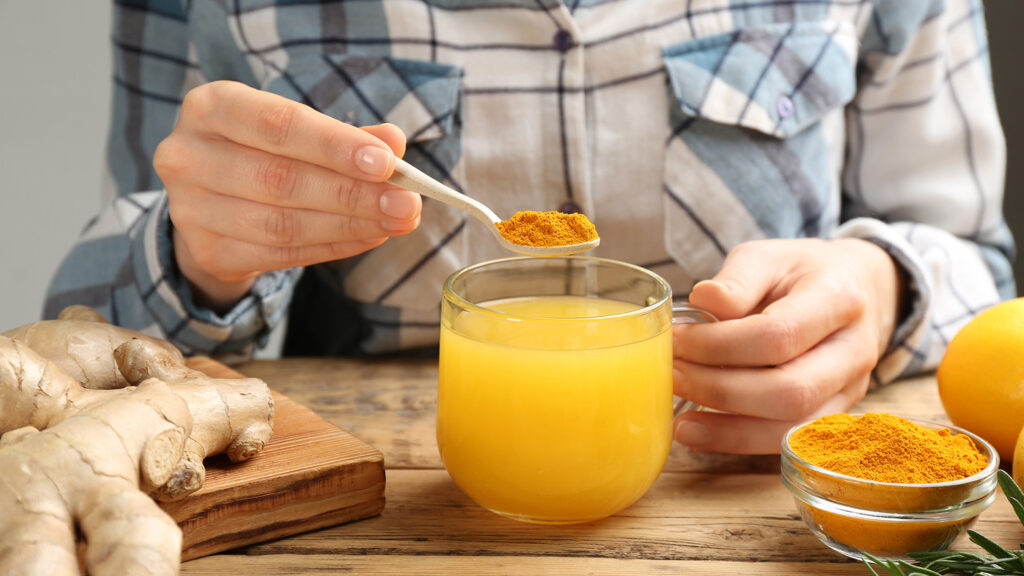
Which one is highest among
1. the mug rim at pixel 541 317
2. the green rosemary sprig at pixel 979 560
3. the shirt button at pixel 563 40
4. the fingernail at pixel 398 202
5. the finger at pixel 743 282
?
the shirt button at pixel 563 40

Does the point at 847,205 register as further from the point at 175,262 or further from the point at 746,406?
the point at 175,262

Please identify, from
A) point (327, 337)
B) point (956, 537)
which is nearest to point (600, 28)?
point (327, 337)

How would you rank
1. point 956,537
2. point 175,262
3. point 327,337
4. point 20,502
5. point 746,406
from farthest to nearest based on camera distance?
point 327,337 → point 175,262 → point 746,406 → point 956,537 → point 20,502

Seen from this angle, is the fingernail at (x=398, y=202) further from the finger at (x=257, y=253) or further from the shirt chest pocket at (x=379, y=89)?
the shirt chest pocket at (x=379, y=89)

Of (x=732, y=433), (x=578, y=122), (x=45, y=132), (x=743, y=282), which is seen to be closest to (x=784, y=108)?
(x=578, y=122)

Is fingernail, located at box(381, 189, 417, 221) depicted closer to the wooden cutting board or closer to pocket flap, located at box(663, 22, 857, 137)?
the wooden cutting board

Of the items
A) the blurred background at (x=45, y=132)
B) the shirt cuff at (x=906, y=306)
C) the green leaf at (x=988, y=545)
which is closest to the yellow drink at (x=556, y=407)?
the green leaf at (x=988, y=545)
